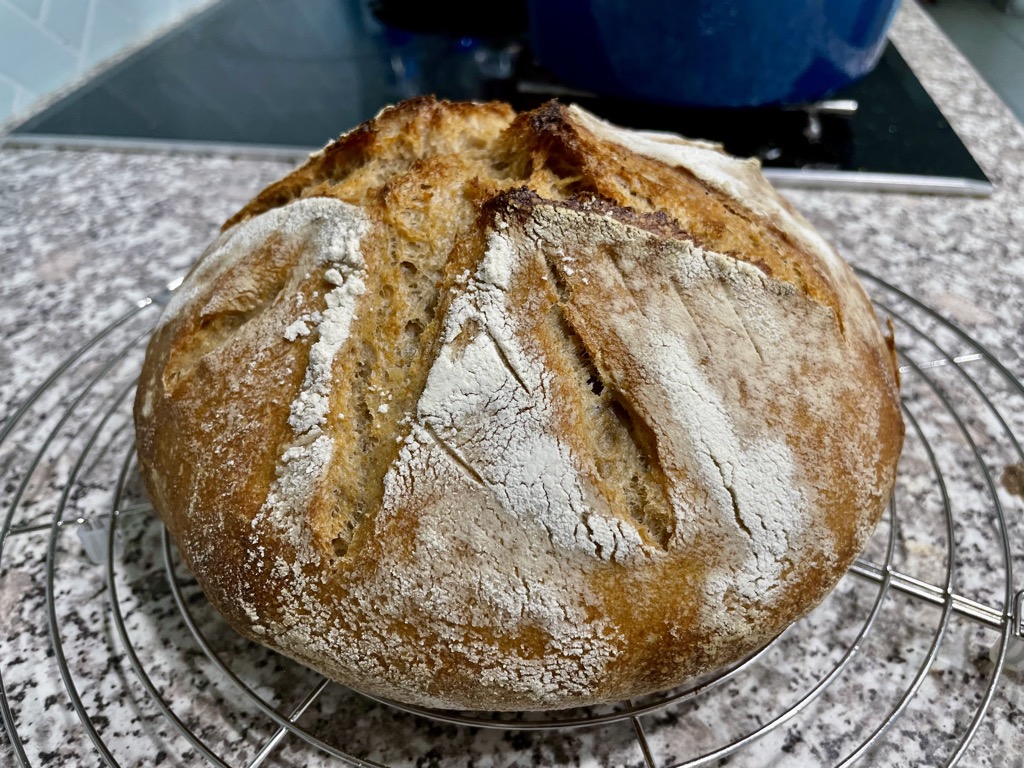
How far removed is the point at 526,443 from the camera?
2.35 ft

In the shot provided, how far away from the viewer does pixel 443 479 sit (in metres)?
0.71

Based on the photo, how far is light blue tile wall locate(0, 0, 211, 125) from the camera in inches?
76.6

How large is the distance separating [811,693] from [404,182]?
74cm

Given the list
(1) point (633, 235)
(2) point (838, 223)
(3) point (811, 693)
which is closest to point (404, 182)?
(1) point (633, 235)

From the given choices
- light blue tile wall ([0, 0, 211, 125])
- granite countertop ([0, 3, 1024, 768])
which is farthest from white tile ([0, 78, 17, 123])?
granite countertop ([0, 3, 1024, 768])

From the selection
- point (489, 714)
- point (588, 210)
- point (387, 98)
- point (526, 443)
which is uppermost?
point (588, 210)

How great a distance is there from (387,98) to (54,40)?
3.17 feet

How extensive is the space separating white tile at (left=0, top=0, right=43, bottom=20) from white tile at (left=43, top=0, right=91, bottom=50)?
22 mm

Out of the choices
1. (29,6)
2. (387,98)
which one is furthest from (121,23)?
(387,98)

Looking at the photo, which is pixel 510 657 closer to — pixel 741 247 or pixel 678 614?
pixel 678 614

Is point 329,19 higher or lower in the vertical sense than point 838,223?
higher

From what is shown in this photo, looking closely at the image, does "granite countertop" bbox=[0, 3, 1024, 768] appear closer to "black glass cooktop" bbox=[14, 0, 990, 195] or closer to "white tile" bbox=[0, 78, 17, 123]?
"black glass cooktop" bbox=[14, 0, 990, 195]

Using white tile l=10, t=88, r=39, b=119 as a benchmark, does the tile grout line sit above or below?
above

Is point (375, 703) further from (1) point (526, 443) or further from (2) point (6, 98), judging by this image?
(2) point (6, 98)
